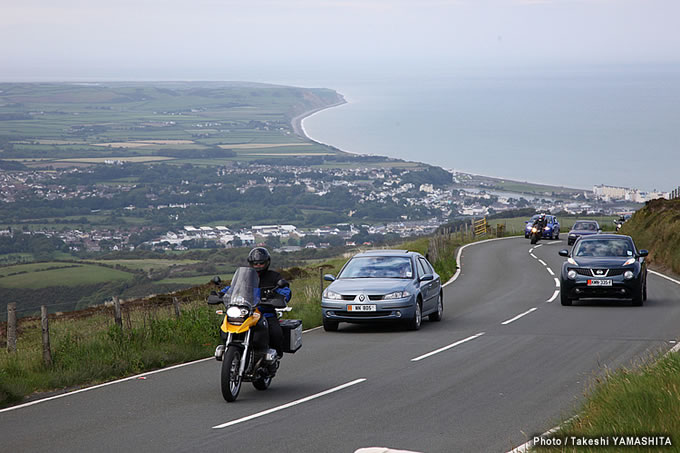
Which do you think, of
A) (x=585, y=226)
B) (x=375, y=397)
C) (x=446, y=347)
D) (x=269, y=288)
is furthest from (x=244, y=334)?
(x=585, y=226)

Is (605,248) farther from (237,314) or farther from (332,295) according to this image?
(237,314)

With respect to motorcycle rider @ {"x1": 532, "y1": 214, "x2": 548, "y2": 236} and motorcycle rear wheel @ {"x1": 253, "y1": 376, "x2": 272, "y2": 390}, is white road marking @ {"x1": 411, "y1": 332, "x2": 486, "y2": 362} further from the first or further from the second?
motorcycle rider @ {"x1": 532, "y1": 214, "x2": 548, "y2": 236}

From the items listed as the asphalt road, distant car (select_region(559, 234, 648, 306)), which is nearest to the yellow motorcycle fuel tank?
the asphalt road

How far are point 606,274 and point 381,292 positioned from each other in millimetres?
7037

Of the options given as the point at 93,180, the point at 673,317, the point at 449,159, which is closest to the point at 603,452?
the point at 673,317

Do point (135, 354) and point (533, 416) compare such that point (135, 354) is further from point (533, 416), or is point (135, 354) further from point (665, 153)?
point (665, 153)

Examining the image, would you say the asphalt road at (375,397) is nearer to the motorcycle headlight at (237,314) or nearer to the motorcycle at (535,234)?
the motorcycle headlight at (237,314)

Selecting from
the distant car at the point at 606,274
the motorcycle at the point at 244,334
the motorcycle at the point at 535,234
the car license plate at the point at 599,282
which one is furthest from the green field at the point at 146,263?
the motorcycle at the point at 244,334

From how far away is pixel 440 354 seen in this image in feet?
47.3

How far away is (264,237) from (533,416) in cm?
9335

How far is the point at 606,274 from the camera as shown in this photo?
22.0 metres

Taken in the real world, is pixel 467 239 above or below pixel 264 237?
above

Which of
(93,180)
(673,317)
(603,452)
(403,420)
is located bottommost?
(93,180)

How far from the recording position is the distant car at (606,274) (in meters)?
22.0
